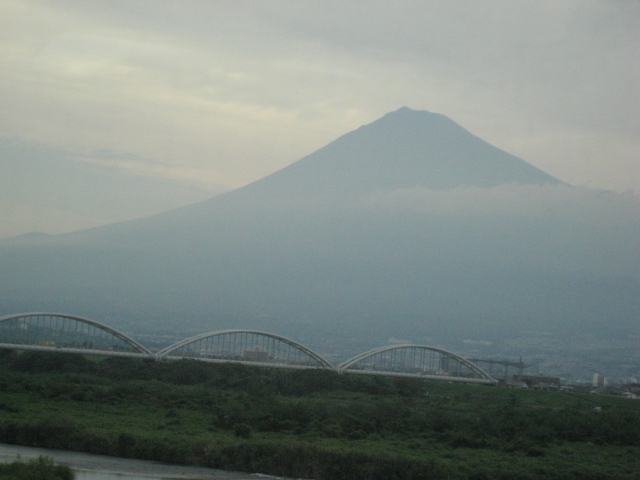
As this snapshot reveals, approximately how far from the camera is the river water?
2247 centimetres

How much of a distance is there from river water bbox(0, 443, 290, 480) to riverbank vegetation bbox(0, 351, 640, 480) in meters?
0.52

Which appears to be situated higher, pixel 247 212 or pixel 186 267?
pixel 247 212

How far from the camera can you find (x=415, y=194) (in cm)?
18325

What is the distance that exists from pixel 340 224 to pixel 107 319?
63306 mm

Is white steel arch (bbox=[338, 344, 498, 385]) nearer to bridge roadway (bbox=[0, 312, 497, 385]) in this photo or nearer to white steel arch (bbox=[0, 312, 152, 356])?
bridge roadway (bbox=[0, 312, 497, 385])

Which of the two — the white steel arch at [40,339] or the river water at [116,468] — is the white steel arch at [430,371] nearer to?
the white steel arch at [40,339]

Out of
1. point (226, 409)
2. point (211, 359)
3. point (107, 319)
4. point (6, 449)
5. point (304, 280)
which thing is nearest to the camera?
point (6, 449)

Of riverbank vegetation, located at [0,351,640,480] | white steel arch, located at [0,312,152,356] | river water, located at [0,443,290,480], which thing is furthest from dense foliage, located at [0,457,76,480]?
white steel arch, located at [0,312,152,356]

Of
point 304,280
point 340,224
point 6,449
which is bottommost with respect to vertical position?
point 6,449

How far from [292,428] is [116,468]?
6.88 metres

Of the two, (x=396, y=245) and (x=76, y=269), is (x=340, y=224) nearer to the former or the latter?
(x=396, y=245)

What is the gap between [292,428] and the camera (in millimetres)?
28516

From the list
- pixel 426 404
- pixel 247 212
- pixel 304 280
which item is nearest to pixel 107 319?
pixel 304 280

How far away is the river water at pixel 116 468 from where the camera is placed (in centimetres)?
2247
